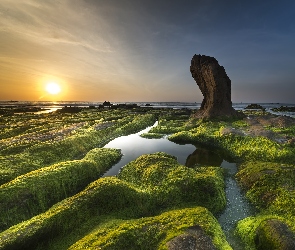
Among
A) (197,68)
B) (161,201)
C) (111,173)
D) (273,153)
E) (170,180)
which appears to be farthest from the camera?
(197,68)

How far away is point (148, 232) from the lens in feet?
29.1

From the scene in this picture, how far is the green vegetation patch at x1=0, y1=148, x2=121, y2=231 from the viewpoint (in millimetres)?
11688

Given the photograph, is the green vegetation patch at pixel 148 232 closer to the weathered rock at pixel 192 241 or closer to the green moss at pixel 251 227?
the weathered rock at pixel 192 241

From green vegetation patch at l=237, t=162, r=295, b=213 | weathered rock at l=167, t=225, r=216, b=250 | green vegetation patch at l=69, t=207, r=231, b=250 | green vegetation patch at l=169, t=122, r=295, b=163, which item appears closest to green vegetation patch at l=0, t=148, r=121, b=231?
green vegetation patch at l=69, t=207, r=231, b=250

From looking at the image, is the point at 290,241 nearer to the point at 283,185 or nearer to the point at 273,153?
the point at 283,185

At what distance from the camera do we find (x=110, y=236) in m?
8.62

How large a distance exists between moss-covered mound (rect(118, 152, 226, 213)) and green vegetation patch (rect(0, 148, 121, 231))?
3075 millimetres

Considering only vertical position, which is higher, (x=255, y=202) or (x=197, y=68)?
(x=197, y=68)

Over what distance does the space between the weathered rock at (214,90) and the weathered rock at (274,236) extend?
36.4m

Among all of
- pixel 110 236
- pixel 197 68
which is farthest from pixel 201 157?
pixel 197 68

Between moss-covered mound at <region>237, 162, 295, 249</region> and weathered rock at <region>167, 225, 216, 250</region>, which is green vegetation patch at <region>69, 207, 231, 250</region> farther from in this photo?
moss-covered mound at <region>237, 162, 295, 249</region>

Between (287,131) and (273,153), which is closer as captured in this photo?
(273,153)

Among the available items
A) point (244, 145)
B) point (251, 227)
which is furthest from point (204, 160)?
point (251, 227)

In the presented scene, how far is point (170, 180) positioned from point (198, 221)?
16.7 ft
